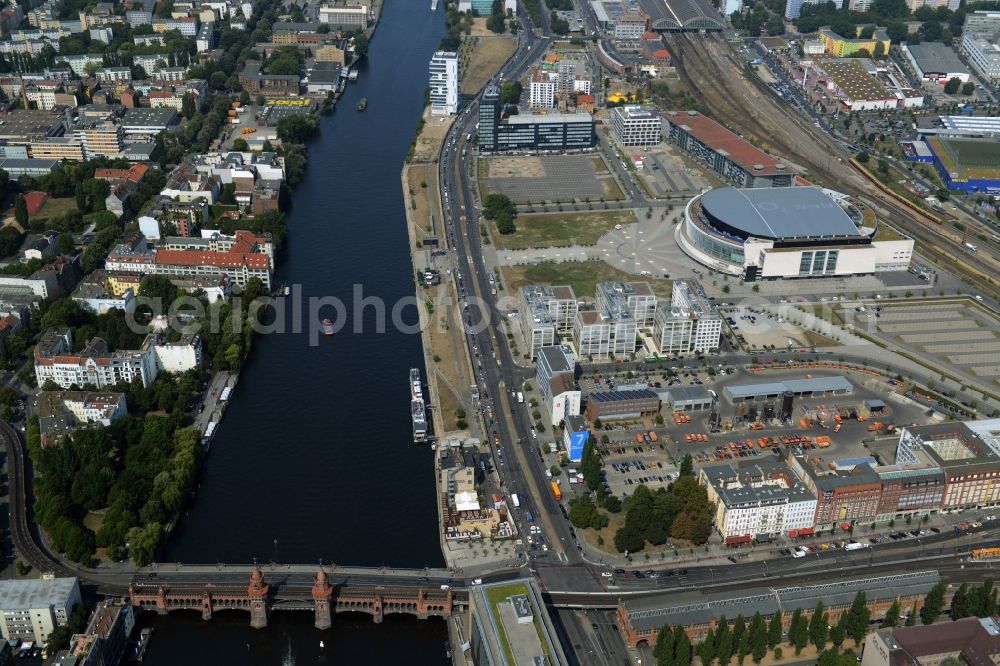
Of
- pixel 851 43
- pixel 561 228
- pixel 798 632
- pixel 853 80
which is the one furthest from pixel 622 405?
pixel 851 43

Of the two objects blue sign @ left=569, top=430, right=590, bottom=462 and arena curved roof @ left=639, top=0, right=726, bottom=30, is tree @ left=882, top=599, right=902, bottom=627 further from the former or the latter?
arena curved roof @ left=639, top=0, right=726, bottom=30

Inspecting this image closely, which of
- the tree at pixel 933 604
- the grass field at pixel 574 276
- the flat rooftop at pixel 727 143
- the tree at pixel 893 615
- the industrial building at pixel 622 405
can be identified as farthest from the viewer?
the flat rooftop at pixel 727 143

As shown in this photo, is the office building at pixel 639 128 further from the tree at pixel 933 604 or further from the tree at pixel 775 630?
the tree at pixel 775 630

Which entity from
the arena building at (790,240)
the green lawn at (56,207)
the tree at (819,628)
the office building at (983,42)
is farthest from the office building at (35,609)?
the office building at (983,42)

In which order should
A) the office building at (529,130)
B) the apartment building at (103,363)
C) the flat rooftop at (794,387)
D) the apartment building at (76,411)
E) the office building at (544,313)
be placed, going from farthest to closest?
the office building at (529,130) < the office building at (544,313) < the flat rooftop at (794,387) < the apartment building at (103,363) < the apartment building at (76,411)

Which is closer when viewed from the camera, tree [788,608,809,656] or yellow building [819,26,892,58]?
tree [788,608,809,656]

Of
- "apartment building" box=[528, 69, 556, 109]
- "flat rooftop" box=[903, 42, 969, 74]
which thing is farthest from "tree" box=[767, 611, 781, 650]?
"flat rooftop" box=[903, 42, 969, 74]

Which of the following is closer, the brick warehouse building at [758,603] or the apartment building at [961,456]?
the brick warehouse building at [758,603]
